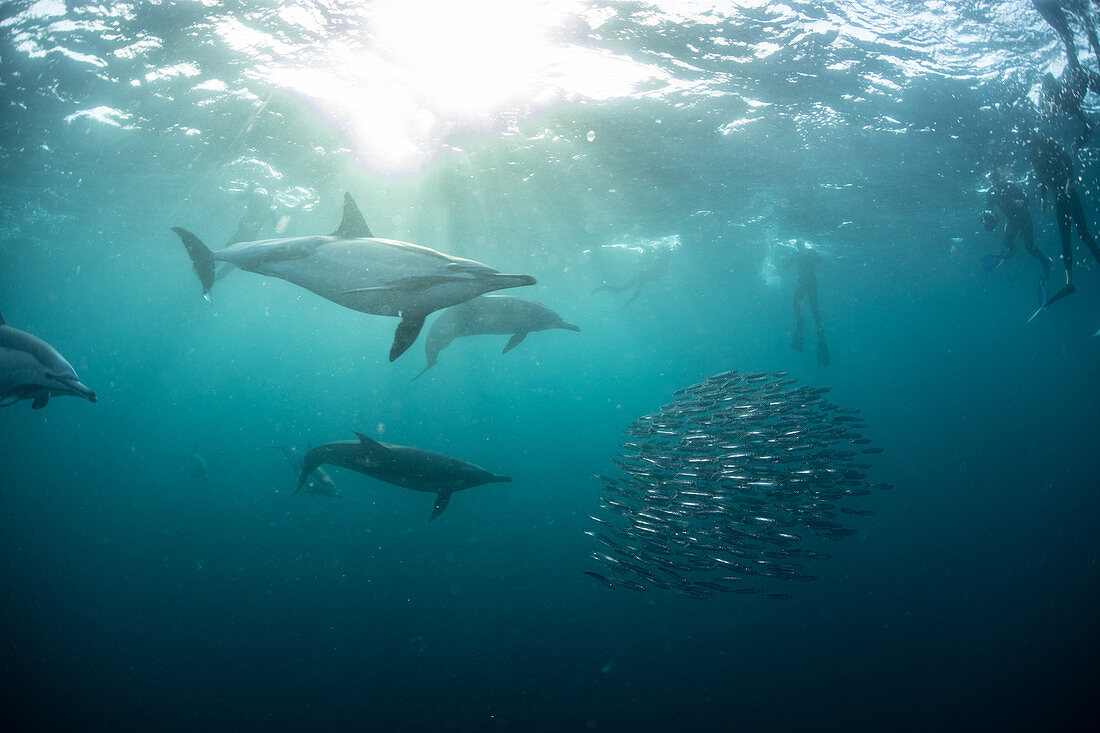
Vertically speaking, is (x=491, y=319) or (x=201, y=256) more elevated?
(x=491, y=319)

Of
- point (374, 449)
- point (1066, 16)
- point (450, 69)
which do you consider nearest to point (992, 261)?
point (1066, 16)

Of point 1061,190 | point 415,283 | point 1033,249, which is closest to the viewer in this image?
point 415,283

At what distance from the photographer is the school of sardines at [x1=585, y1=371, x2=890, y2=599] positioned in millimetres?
6355

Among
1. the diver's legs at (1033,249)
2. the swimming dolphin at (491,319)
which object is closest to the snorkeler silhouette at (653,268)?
the diver's legs at (1033,249)

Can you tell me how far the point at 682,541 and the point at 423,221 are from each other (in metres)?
19.9

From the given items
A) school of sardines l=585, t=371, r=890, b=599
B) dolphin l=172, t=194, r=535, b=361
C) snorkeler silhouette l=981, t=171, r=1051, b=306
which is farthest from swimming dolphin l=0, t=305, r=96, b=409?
snorkeler silhouette l=981, t=171, r=1051, b=306

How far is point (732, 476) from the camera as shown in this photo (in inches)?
250

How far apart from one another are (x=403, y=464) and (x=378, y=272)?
4505 mm

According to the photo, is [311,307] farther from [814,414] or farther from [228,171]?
[814,414]

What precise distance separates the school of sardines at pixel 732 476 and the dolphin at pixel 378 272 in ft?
13.3

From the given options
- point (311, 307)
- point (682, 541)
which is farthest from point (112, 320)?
point (682, 541)

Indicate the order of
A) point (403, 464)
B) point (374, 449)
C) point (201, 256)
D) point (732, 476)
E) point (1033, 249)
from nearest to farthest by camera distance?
point (201, 256)
point (732, 476)
point (374, 449)
point (403, 464)
point (1033, 249)

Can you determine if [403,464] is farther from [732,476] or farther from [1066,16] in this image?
[1066,16]

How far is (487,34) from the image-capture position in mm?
9719
